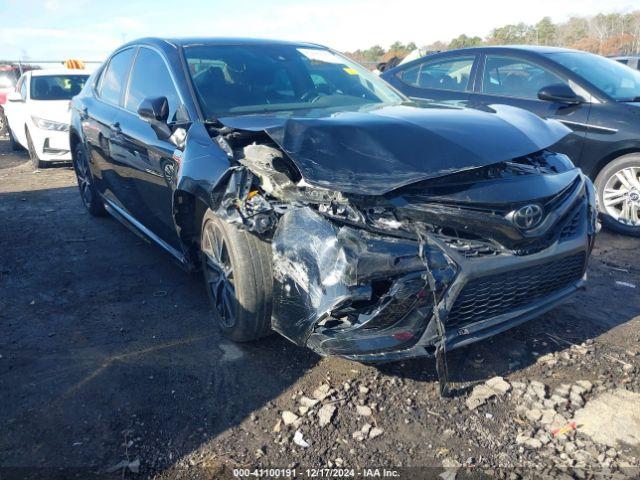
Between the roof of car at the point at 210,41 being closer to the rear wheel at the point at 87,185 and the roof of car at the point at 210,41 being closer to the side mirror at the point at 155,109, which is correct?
the side mirror at the point at 155,109

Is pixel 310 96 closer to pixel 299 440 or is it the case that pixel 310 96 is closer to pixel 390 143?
pixel 390 143

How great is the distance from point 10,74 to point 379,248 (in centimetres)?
1687

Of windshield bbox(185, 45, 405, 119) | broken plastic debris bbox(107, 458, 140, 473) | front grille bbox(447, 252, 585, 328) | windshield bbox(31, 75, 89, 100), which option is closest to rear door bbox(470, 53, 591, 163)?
windshield bbox(185, 45, 405, 119)

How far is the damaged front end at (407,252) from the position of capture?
227 centimetres

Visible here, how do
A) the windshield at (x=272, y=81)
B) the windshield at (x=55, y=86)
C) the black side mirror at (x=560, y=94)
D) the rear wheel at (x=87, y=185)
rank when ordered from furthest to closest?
the windshield at (x=55, y=86)
the rear wheel at (x=87, y=185)
the black side mirror at (x=560, y=94)
the windshield at (x=272, y=81)

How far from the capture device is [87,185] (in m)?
5.75

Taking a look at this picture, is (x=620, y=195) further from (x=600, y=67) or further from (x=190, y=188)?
(x=190, y=188)

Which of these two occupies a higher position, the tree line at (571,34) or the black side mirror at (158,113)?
the black side mirror at (158,113)

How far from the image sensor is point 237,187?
2.71 metres

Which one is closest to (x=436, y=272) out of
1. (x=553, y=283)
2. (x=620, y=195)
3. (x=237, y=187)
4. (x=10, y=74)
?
(x=553, y=283)

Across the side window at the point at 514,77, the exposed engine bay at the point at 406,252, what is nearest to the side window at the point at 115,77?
the exposed engine bay at the point at 406,252

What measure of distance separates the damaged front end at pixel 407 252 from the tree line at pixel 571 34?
29.7m

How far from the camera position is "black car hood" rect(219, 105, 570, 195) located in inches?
95.1

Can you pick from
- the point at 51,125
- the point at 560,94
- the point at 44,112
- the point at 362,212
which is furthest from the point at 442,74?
the point at 44,112
